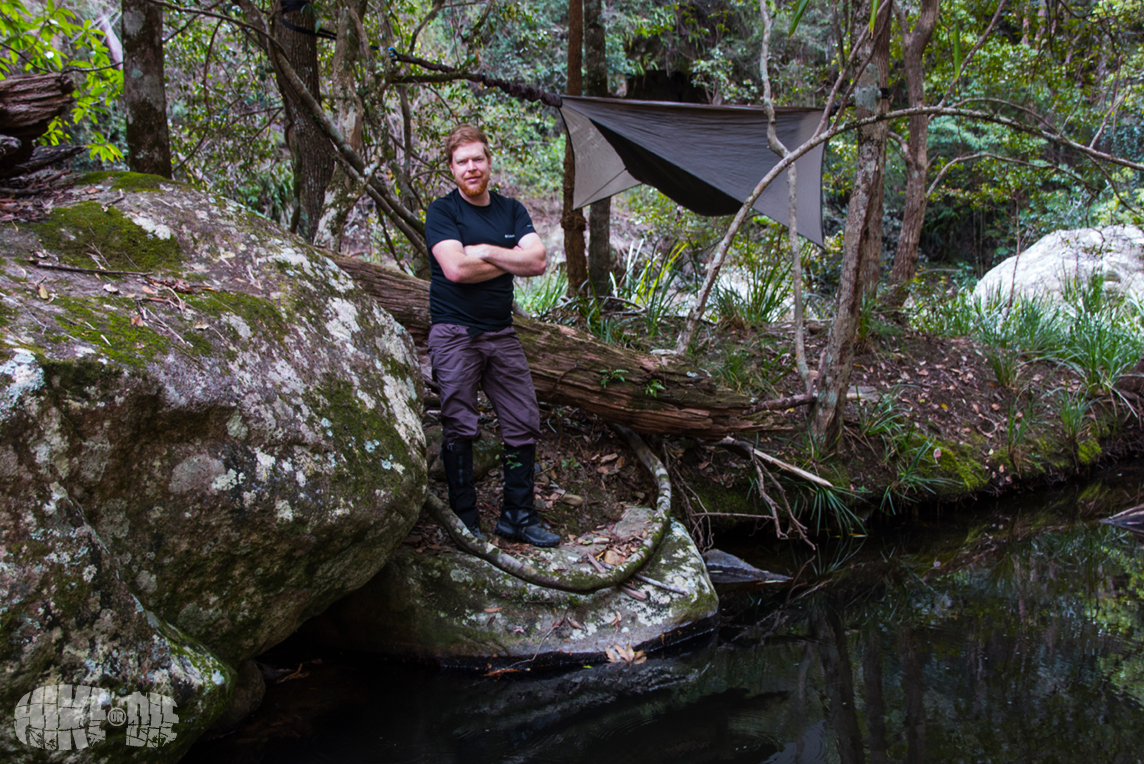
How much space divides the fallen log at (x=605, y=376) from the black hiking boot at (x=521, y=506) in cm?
54

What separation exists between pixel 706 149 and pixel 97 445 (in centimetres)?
380

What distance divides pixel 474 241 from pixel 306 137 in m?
2.19

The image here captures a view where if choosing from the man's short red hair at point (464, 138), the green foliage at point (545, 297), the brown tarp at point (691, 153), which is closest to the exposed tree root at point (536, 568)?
the man's short red hair at point (464, 138)

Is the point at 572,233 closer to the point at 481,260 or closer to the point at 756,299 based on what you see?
the point at 756,299

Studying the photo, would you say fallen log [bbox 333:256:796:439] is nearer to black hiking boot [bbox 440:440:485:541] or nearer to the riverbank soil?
the riverbank soil

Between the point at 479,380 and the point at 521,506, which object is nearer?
the point at 479,380

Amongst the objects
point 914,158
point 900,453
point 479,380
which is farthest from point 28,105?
point 914,158

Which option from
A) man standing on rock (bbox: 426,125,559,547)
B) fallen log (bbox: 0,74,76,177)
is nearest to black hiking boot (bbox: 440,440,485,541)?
man standing on rock (bbox: 426,125,559,547)

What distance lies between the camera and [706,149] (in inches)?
175

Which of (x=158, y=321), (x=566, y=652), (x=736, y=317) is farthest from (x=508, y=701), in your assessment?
(x=736, y=317)

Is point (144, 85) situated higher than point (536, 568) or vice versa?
point (144, 85)

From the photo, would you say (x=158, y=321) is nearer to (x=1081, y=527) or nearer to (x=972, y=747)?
(x=972, y=747)

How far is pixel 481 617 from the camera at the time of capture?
2.51 meters

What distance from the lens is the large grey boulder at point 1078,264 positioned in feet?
23.5
